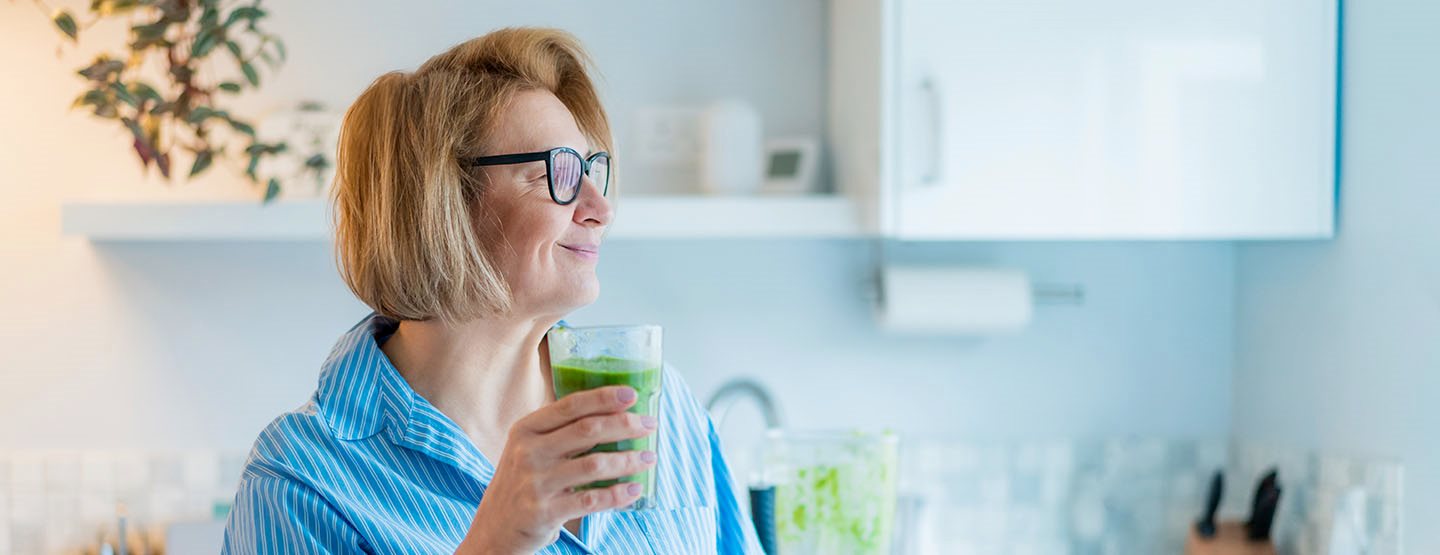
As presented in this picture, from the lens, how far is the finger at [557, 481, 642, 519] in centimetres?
98

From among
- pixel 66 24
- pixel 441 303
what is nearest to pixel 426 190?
pixel 441 303

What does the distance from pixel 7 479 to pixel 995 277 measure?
180cm

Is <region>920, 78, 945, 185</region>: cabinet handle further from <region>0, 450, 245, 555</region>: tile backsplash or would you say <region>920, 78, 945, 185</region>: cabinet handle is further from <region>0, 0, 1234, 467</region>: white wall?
<region>0, 450, 245, 555</region>: tile backsplash

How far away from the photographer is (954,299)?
89.7 inches

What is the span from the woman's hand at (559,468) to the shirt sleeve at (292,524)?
0.19 metres

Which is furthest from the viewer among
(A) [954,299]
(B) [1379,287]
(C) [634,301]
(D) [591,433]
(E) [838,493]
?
(C) [634,301]

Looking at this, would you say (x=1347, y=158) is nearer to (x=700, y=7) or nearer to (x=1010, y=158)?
(x=1010, y=158)

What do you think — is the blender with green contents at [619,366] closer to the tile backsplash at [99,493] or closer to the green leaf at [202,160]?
the green leaf at [202,160]

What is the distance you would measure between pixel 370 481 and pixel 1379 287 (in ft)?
5.07

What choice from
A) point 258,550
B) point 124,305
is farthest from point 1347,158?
point 124,305

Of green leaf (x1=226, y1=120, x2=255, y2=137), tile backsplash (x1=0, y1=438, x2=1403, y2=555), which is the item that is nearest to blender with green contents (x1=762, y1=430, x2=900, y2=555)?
tile backsplash (x1=0, y1=438, x2=1403, y2=555)

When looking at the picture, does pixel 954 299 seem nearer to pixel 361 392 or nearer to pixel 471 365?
pixel 471 365

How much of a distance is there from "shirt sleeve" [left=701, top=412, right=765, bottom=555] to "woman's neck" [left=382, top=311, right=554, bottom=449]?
290 millimetres

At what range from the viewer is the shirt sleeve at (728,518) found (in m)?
1.50
